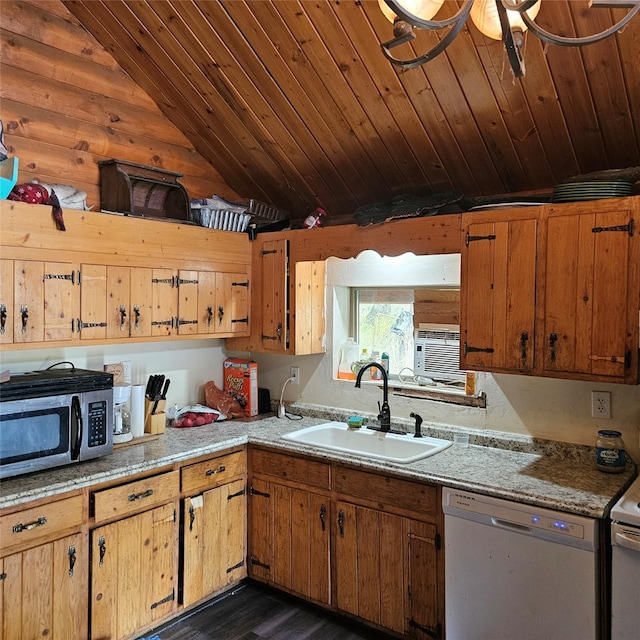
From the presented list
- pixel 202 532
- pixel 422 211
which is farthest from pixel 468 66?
pixel 202 532

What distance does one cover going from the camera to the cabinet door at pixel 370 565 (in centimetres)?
255

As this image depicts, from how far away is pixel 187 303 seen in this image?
3.13 meters

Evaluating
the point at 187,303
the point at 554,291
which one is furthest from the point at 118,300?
the point at 554,291

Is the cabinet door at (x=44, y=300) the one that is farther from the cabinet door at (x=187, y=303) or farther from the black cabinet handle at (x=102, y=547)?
the black cabinet handle at (x=102, y=547)

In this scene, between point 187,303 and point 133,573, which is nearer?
point 133,573

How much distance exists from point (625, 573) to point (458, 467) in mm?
748

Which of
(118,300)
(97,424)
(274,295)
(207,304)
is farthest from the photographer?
(274,295)

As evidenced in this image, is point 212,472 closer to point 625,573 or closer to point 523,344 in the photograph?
point 523,344

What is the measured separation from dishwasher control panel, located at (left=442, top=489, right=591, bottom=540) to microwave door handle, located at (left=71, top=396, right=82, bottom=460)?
1582 millimetres

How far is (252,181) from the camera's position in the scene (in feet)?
11.6

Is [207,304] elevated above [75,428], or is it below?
above

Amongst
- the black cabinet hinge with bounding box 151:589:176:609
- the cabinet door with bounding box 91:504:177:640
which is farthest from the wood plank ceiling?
the black cabinet hinge with bounding box 151:589:176:609

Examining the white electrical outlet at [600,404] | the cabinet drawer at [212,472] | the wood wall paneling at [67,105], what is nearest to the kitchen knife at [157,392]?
the cabinet drawer at [212,472]

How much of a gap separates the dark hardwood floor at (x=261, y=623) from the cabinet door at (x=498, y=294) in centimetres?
142
